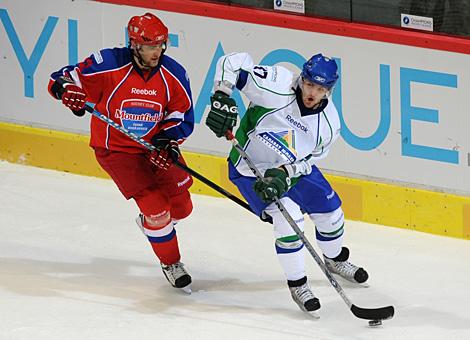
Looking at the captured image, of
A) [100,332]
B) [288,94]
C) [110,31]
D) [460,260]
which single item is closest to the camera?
[100,332]

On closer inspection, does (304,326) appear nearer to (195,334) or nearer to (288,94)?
(195,334)

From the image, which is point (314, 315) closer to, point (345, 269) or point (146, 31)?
point (345, 269)

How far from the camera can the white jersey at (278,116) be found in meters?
6.42

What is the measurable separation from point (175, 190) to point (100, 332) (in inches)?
37.6

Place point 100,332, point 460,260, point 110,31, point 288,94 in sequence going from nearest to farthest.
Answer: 1. point 100,332
2. point 288,94
3. point 460,260
4. point 110,31

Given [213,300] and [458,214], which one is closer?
[213,300]

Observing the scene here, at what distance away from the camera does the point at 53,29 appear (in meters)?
8.30

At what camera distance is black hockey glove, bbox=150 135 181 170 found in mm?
6531

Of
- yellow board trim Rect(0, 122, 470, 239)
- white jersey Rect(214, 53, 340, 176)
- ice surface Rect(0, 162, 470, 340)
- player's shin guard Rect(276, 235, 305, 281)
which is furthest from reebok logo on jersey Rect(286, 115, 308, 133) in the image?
yellow board trim Rect(0, 122, 470, 239)

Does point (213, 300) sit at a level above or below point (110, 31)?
below

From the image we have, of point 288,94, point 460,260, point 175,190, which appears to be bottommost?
point 460,260

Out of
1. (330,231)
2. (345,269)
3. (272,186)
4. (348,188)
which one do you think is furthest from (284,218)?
(348,188)

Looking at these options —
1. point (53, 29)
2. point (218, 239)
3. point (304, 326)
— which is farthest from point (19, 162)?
point (304, 326)

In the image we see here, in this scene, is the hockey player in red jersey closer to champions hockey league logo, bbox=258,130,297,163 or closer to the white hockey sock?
champions hockey league logo, bbox=258,130,297,163
